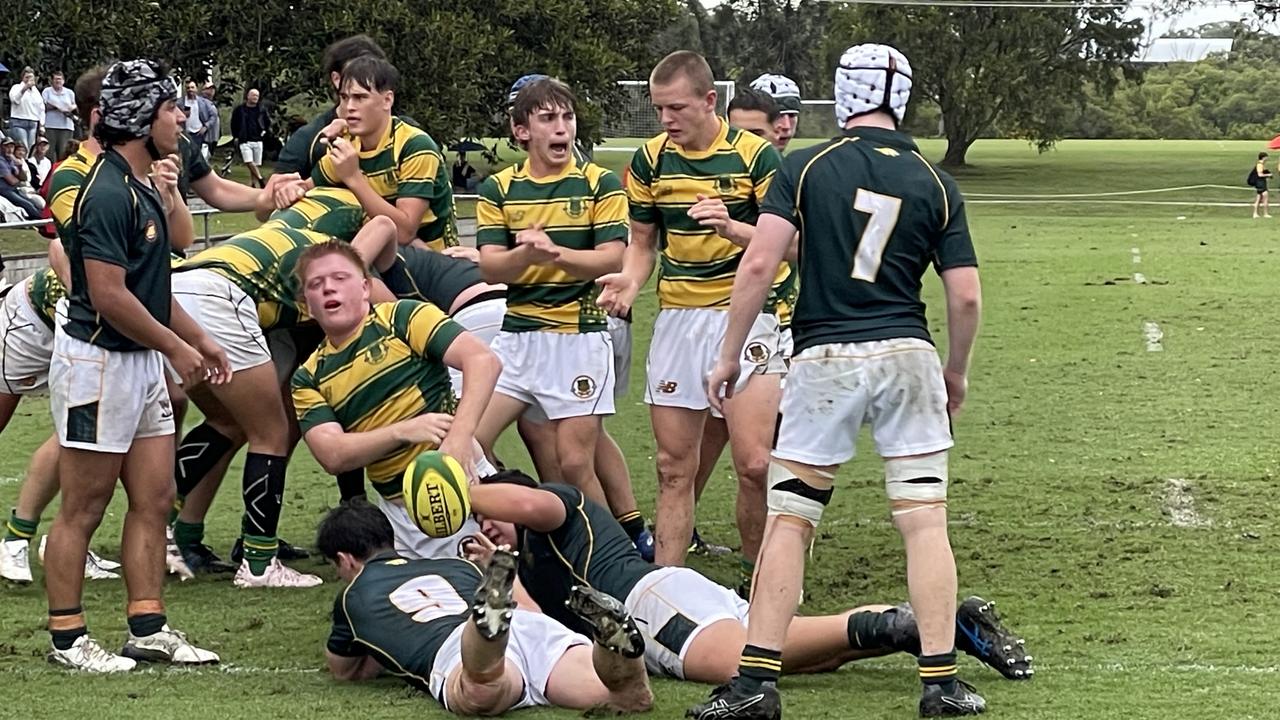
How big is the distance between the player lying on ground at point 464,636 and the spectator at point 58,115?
22.1 metres

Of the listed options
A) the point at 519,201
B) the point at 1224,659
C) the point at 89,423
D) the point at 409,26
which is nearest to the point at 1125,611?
the point at 1224,659

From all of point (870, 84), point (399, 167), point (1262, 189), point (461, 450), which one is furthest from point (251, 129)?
point (870, 84)

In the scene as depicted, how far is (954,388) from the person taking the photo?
5527 millimetres

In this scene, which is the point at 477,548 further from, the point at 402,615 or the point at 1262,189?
the point at 1262,189

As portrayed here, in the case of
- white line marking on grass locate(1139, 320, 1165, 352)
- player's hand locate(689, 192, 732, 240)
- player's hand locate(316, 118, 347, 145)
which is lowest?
white line marking on grass locate(1139, 320, 1165, 352)

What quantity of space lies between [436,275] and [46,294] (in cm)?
183

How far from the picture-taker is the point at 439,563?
19.9 ft

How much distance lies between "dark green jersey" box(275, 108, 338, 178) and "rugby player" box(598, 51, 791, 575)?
72.7 inches

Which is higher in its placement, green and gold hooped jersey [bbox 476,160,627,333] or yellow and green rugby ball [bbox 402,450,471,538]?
green and gold hooped jersey [bbox 476,160,627,333]

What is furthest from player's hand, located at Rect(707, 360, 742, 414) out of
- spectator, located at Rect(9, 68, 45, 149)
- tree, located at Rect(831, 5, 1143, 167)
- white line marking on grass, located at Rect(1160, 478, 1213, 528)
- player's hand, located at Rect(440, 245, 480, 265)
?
tree, located at Rect(831, 5, 1143, 167)

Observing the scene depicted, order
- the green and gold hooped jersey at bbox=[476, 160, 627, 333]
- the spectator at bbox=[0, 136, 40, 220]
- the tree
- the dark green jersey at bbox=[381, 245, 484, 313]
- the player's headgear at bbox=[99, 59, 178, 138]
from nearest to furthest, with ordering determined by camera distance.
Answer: the player's headgear at bbox=[99, 59, 178, 138]
the green and gold hooped jersey at bbox=[476, 160, 627, 333]
the dark green jersey at bbox=[381, 245, 484, 313]
the spectator at bbox=[0, 136, 40, 220]
the tree

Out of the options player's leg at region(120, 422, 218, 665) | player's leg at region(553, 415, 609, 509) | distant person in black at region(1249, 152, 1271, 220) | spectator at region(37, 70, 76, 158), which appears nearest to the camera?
player's leg at region(120, 422, 218, 665)

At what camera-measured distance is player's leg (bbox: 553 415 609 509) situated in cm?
768

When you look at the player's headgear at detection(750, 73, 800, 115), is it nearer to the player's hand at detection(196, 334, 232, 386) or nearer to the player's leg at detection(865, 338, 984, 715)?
the player's hand at detection(196, 334, 232, 386)
